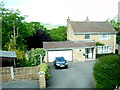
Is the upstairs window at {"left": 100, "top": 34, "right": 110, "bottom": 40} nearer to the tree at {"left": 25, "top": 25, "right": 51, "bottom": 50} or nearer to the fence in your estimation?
the tree at {"left": 25, "top": 25, "right": 51, "bottom": 50}

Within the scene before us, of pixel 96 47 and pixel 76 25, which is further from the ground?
pixel 76 25

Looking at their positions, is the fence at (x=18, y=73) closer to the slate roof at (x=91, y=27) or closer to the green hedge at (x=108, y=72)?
the green hedge at (x=108, y=72)

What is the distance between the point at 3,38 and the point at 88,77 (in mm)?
17815

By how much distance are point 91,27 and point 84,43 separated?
18.0ft

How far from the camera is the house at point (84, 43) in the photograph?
2705 cm

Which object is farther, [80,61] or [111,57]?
[80,61]

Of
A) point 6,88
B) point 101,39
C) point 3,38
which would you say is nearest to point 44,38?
point 3,38

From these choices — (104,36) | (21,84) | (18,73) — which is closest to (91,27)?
(104,36)

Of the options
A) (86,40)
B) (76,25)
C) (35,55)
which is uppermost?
(76,25)

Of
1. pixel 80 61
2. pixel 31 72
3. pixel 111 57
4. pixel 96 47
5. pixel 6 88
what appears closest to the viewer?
pixel 111 57

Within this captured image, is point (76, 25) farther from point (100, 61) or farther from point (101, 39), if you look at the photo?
point (100, 61)

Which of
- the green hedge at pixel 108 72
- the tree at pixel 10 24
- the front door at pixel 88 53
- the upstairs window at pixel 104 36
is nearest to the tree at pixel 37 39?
the tree at pixel 10 24

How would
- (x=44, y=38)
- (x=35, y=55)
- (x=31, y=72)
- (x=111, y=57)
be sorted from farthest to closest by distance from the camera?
(x=44, y=38), (x=35, y=55), (x=31, y=72), (x=111, y=57)

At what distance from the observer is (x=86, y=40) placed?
31047mm
